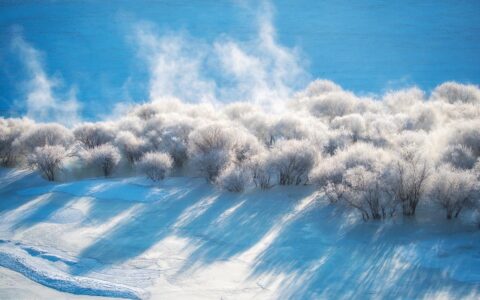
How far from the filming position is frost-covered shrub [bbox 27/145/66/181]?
16344mm

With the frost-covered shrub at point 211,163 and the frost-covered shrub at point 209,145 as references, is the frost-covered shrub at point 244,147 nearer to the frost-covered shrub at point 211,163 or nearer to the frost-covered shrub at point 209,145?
the frost-covered shrub at point 209,145

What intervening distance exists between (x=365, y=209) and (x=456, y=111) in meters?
10.1

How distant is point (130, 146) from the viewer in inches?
713

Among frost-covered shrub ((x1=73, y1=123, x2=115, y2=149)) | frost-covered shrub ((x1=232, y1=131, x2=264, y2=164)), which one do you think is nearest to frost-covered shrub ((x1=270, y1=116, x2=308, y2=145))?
frost-covered shrub ((x1=232, y1=131, x2=264, y2=164))

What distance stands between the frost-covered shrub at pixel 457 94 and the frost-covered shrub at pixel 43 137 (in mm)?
17127

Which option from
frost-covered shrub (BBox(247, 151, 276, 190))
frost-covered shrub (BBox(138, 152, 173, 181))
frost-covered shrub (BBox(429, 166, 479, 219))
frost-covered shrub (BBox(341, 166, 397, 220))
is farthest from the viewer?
frost-covered shrub (BBox(138, 152, 173, 181))

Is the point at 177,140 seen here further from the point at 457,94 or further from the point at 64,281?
the point at 457,94

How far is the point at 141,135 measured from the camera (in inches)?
786

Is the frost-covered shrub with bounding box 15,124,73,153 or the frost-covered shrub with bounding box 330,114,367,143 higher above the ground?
the frost-covered shrub with bounding box 15,124,73,153

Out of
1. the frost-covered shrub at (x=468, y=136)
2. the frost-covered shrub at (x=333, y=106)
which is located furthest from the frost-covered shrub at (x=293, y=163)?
the frost-covered shrub at (x=333, y=106)

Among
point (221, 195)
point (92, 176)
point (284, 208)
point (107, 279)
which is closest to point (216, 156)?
point (221, 195)

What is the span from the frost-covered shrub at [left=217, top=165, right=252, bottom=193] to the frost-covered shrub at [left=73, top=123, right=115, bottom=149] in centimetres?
738

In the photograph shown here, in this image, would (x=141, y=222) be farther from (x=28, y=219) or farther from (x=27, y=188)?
(x=27, y=188)

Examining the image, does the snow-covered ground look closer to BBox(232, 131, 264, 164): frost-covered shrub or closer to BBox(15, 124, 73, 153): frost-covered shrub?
BBox(232, 131, 264, 164): frost-covered shrub
